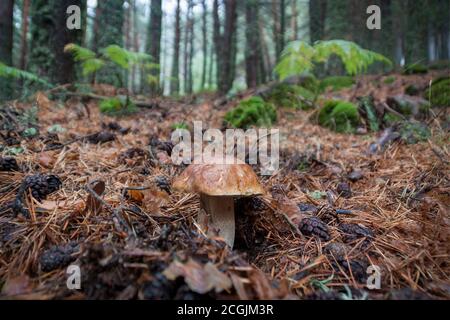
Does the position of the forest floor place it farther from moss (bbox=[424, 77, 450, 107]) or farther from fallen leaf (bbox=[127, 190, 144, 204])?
moss (bbox=[424, 77, 450, 107])

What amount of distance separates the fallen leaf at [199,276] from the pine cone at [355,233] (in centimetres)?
104

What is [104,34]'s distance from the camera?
29.5 feet

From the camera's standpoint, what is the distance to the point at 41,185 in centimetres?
194

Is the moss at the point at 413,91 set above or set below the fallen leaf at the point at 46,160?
above

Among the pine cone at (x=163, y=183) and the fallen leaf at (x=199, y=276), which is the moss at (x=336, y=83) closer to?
the pine cone at (x=163, y=183)

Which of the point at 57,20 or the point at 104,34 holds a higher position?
the point at 104,34

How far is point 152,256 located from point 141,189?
2.49 ft

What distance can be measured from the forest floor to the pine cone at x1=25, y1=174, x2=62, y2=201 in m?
0.06

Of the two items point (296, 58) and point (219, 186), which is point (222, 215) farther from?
point (296, 58)

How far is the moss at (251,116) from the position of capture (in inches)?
197

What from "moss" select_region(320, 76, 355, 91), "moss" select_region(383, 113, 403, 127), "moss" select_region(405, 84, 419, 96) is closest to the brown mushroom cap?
"moss" select_region(383, 113, 403, 127)

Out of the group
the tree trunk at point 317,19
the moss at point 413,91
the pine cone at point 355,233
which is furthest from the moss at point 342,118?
the tree trunk at point 317,19
